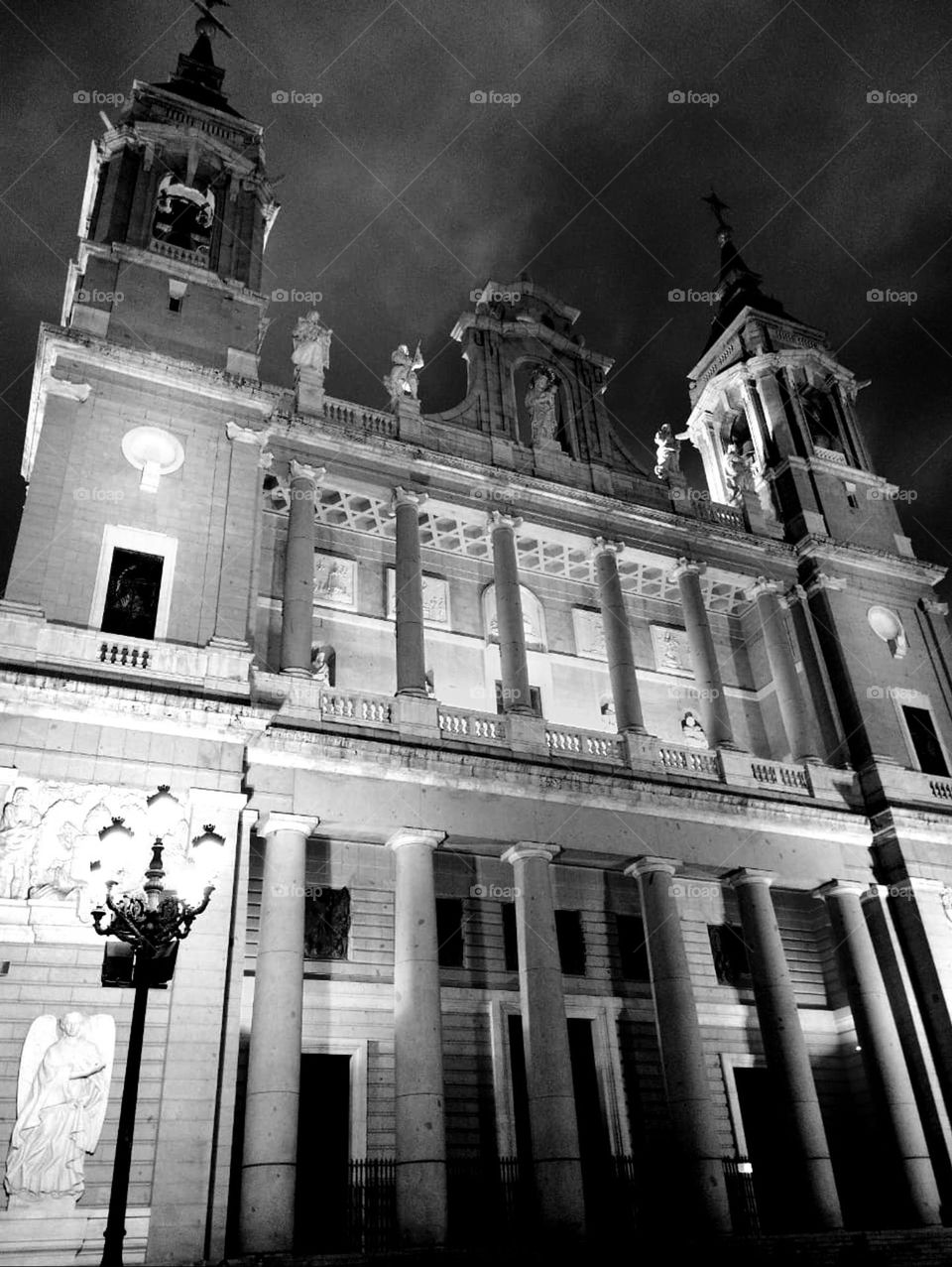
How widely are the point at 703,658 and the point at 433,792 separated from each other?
354 inches

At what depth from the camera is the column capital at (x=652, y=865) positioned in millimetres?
21719

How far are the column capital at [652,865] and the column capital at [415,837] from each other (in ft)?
15.4

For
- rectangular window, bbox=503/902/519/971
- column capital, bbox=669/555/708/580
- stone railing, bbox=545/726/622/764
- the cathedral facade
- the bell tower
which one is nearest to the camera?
the cathedral facade

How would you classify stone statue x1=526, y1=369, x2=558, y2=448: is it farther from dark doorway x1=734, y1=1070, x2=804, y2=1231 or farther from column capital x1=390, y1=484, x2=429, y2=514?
dark doorway x1=734, y1=1070, x2=804, y2=1231

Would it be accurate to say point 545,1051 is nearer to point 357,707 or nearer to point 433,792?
point 433,792

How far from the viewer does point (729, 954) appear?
982 inches

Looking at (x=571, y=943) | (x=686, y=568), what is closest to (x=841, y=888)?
(x=571, y=943)

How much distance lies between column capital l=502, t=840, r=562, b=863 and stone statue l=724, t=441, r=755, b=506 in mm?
14742

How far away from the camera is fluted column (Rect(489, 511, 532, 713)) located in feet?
75.2

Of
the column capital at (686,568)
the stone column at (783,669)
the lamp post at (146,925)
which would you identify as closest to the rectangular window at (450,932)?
the stone column at (783,669)

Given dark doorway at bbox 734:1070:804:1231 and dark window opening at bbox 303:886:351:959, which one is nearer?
dark doorway at bbox 734:1070:804:1231

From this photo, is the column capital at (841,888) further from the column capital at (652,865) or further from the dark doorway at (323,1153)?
the dark doorway at (323,1153)

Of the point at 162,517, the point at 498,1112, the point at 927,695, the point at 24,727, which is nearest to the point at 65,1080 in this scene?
the point at 24,727

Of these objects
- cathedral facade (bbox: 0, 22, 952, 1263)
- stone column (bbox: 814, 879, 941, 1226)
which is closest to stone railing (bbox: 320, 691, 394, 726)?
Answer: cathedral facade (bbox: 0, 22, 952, 1263)
